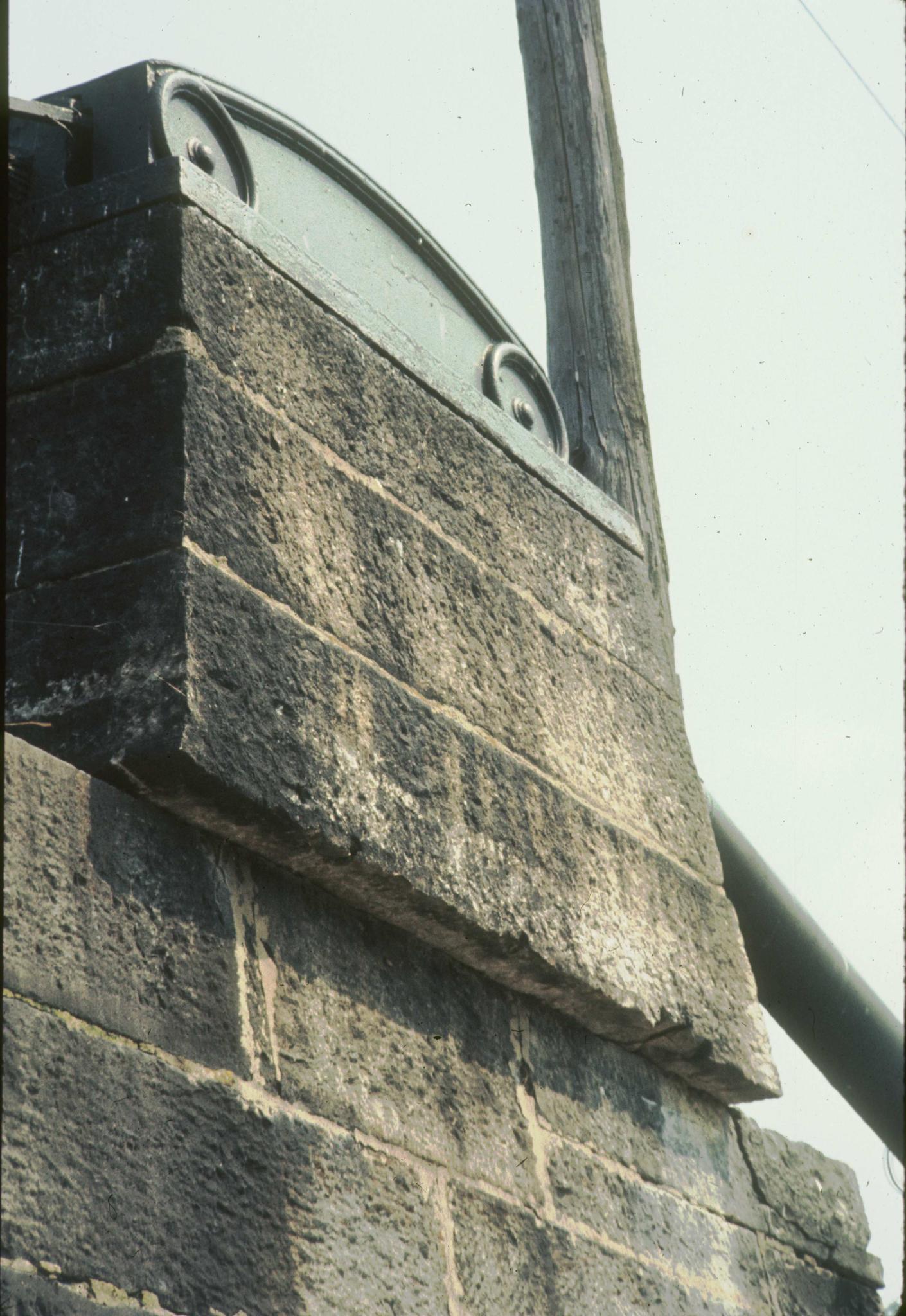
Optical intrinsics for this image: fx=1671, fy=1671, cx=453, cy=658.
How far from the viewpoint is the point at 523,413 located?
9.79 feet

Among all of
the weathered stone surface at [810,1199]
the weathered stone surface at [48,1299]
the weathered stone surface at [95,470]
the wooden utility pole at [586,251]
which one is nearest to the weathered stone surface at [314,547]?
the weathered stone surface at [95,470]

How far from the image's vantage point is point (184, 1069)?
1744 mm

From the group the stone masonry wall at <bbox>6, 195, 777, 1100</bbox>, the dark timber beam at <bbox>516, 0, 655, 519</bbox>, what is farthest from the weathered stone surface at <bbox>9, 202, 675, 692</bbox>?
the dark timber beam at <bbox>516, 0, 655, 519</bbox>

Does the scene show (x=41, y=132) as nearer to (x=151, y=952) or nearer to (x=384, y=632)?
(x=384, y=632)

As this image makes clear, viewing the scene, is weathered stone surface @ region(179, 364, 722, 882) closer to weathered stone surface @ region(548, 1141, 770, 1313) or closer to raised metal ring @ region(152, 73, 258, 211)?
raised metal ring @ region(152, 73, 258, 211)

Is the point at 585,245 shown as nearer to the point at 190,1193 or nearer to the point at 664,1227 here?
the point at 664,1227

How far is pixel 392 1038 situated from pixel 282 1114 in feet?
0.84

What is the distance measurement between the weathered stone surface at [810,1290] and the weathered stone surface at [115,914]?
4.32 feet

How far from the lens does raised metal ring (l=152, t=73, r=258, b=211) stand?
221 cm

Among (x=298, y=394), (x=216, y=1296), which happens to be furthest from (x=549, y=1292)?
(x=298, y=394)

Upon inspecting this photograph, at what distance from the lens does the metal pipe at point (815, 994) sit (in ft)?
12.1

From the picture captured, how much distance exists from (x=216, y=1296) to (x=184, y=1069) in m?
0.23

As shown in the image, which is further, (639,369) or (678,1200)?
(639,369)

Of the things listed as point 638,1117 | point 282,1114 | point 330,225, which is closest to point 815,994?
point 638,1117
